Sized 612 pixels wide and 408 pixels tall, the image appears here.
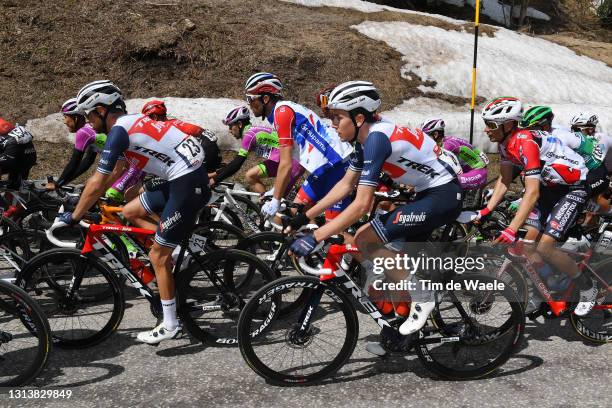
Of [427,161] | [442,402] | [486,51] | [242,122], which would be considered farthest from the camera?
[486,51]

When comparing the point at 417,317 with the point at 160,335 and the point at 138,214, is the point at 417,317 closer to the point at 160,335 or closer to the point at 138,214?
the point at 160,335

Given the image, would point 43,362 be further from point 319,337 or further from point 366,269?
point 366,269

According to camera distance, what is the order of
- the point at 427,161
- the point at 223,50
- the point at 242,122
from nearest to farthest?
the point at 427,161, the point at 242,122, the point at 223,50

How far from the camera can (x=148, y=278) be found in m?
5.93

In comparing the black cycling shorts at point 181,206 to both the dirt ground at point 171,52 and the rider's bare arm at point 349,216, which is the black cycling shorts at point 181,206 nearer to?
the rider's bare arm at point 349,216

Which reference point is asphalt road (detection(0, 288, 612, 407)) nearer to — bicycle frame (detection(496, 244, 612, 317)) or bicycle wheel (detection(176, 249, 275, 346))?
bicycle wheel (detection(176, 249, 275, 346))

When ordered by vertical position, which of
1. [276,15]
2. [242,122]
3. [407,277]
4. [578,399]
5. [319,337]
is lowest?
[578,399]

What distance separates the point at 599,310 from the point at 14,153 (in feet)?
24.0

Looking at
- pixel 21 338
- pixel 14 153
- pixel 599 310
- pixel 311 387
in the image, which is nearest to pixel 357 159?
pixel 311 387

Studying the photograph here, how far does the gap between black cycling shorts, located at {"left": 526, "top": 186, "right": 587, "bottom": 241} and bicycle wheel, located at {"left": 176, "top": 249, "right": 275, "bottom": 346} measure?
268 centimetres

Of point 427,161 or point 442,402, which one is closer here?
point 442,402

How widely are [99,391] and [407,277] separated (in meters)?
2.61

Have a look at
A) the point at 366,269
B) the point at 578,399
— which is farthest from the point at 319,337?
the point at 578,399

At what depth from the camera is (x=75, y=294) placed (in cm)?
568
